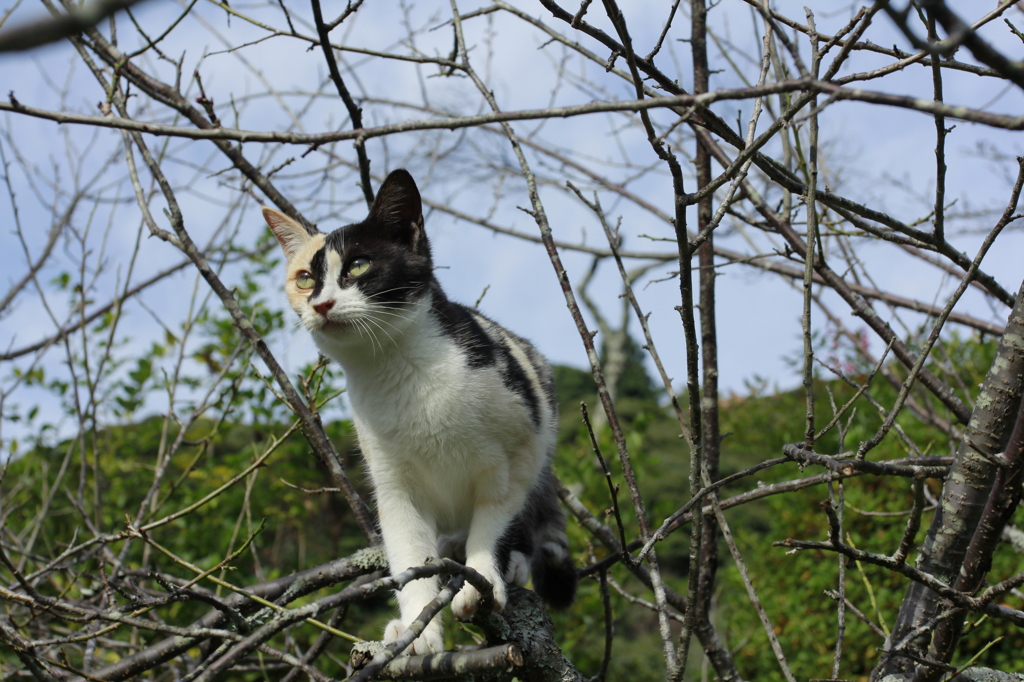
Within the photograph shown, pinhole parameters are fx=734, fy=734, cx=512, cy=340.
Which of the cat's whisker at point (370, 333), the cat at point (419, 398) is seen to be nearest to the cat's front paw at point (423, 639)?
the cat at point (419, 398)

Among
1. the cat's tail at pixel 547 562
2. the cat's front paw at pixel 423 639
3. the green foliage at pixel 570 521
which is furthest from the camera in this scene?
the green foliage at pixel 570 521

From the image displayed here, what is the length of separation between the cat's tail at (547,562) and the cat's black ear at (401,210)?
937 mm

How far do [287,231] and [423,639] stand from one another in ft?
4.99

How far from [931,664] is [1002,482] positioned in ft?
1.16

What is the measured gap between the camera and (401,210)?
2445 millimetres

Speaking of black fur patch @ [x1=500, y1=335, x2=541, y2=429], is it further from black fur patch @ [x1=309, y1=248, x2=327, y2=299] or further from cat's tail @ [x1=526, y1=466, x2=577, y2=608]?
black fur patch @ [x1=309, y1=248, x2=327, y2=299]

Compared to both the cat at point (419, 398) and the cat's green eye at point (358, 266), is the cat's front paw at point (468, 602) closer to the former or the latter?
the cat at point (419, 398)

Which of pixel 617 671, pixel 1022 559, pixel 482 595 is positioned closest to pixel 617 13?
pixel 482 595

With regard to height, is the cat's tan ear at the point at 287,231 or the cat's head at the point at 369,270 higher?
the cat's tan ear at the point at 287,231

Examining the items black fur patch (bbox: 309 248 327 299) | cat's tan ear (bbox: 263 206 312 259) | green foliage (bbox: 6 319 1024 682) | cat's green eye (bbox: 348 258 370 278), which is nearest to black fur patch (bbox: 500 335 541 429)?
cat's green eye (bbox: 348 258 370 278)

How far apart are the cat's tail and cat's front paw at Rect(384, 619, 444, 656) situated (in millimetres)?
563

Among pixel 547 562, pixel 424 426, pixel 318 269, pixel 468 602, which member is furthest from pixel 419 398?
pixel 547 562

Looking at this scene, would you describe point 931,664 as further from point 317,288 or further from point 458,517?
point 317,288

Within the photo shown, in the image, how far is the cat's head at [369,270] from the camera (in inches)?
87.5
